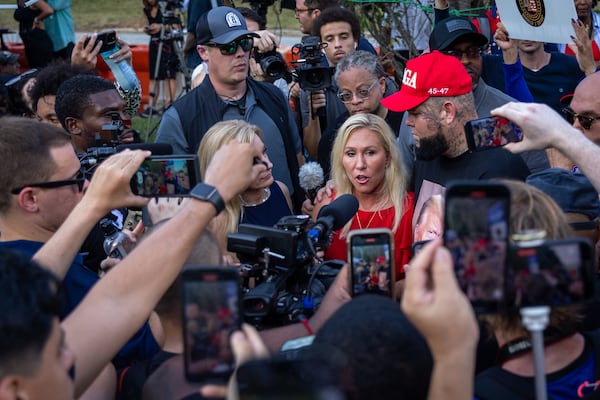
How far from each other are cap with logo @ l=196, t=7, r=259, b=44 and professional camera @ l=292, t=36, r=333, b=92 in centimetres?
42

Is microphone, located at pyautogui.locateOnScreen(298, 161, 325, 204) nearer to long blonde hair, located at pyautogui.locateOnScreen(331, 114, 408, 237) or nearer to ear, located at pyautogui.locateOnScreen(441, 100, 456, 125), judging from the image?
long blonde hair, located at pyautogui.locateOnScreen(331, 114, 408, 237)

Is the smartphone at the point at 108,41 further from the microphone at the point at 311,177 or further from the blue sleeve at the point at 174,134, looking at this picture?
the microphone at the point at 311,177

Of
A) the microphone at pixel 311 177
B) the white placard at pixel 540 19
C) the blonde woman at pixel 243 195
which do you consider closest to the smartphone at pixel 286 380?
the blonde woman at pixel 243 195

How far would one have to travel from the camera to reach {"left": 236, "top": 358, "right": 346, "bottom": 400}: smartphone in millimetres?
1395

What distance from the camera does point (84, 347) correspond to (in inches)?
83.6

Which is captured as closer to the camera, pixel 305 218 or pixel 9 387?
pixel 9 387

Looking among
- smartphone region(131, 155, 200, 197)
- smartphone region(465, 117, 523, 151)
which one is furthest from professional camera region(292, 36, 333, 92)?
smartphone region(131, 155, 200, 197)

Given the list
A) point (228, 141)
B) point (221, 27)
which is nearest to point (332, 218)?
point (228, 141)

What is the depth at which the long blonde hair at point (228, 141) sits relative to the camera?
4023mm

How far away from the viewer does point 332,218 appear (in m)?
3.02

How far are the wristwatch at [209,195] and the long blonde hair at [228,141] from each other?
5.25 ft

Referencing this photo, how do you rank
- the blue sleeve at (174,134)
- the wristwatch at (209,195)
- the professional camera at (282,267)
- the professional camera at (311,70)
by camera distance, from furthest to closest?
the professional camera at (311,70) → the blue sleeve at (174,134) → the professional camera at (282,267) → the wristwatch at (209,195)

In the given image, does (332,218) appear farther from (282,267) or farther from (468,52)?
(468,52)

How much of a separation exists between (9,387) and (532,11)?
4.18 metres
